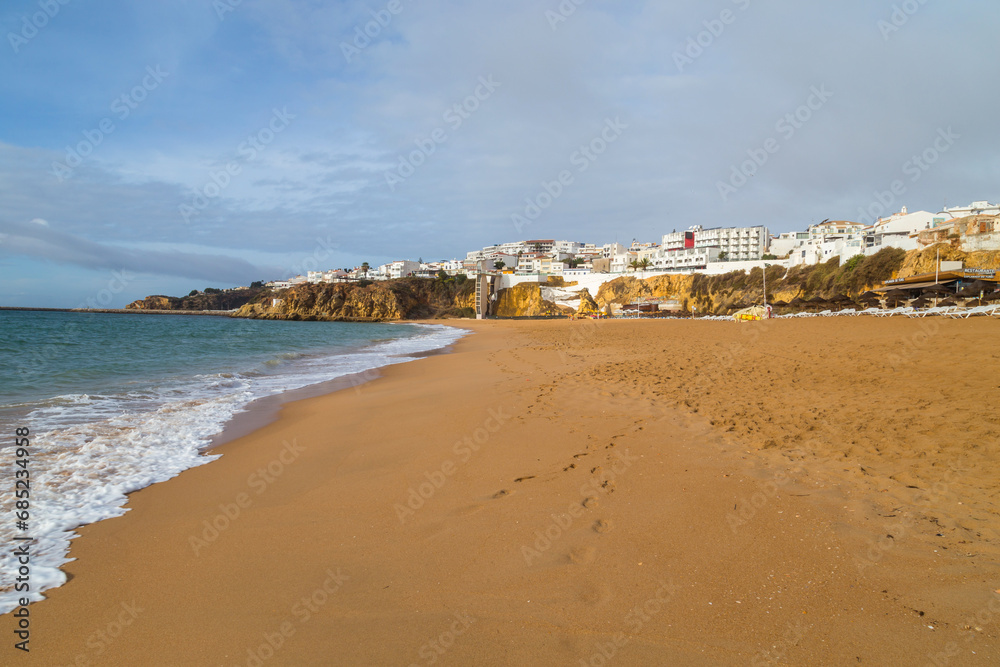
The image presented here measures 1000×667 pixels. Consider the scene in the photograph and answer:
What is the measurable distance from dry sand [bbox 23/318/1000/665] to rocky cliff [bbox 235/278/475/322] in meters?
75.2

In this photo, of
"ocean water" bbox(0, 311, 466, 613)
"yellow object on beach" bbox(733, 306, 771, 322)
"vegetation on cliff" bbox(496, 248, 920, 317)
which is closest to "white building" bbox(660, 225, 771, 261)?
"vegetation on cliff" bbox(496, 248, 920, 317)

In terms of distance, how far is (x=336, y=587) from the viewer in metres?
2.92

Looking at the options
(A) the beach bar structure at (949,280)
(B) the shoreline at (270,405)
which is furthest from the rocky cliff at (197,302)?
(A) the beach bar structure at (949,280)

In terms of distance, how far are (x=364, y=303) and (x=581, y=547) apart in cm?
8088

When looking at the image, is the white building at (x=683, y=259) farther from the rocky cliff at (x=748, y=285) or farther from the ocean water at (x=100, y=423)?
the ocean water at (x=100, y=423)

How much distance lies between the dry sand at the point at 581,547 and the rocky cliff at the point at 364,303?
75.2 m

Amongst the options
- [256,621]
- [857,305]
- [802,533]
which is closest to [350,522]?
[256,621]

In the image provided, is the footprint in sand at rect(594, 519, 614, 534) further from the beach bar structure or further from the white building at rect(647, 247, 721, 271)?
the white building at rect(647, 247, 721, 271)

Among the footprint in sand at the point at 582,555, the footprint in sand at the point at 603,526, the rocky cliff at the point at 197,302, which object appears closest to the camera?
the footprint in sand at the point at 582,555

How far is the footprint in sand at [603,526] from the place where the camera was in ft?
11.3

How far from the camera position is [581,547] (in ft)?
10.6

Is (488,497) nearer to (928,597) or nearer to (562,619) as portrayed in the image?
(562,619)

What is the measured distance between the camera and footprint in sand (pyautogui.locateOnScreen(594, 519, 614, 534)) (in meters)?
3.43

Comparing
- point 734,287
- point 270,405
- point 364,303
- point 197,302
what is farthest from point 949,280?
point 197,302
